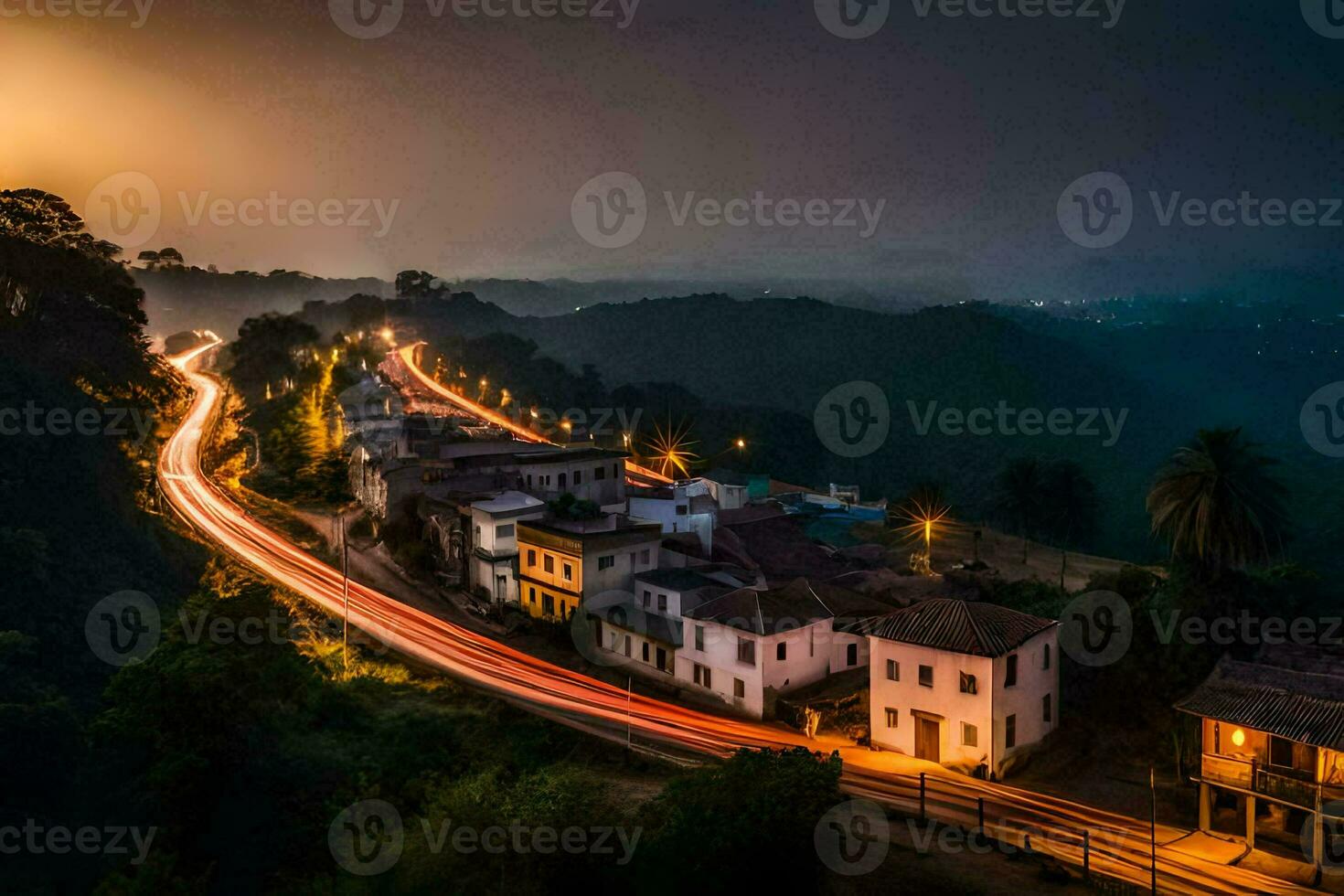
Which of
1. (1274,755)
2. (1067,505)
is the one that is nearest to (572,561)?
(1274,755)

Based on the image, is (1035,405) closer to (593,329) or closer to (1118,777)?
(593,329)

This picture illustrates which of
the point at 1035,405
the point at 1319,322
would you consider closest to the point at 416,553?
the point at 1035,405

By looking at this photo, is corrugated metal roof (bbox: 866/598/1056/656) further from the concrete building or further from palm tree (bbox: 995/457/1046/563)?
palm tree (bbox: 995/457/1046/563)

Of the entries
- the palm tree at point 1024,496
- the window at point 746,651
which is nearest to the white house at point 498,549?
the window at point 746,651

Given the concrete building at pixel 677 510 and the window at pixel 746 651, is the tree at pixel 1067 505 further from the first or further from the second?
the window at pixel 746 651

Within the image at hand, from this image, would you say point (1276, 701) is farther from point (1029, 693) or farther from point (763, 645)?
point (763, 645)

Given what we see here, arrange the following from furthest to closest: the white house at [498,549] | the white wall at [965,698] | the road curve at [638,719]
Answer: the white house at [498,549] → the white wall at [965,698] → the road curve at [638,719]
